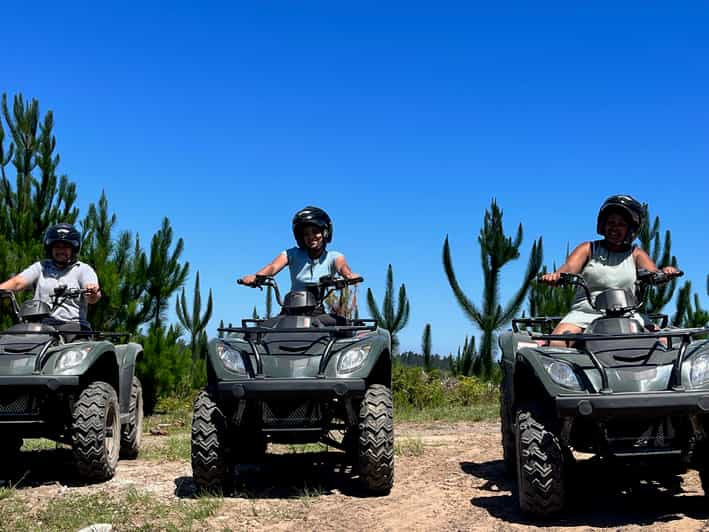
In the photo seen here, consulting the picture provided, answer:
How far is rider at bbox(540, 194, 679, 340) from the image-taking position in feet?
19.5

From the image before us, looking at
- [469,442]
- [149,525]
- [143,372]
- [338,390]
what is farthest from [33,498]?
[143,372]

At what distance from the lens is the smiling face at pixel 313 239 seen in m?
6.89

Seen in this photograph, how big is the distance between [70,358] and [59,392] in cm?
27

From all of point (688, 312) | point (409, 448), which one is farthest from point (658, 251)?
point (409, 448)

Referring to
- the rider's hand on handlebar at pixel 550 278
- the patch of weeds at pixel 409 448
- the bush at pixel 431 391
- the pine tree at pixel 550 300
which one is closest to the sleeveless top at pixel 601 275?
the rider's hand on handlebar at pixel 550 278

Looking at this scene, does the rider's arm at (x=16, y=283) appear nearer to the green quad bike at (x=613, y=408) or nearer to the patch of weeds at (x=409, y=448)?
the patch of weeds at (x=409, y=448)

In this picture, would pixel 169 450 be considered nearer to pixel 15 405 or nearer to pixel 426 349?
pixel 15 405

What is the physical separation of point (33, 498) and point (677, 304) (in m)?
15.5

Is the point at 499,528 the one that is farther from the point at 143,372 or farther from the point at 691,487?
the point at 143,372

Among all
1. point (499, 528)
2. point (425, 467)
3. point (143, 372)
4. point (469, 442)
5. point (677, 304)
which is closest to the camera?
point (499, 528)

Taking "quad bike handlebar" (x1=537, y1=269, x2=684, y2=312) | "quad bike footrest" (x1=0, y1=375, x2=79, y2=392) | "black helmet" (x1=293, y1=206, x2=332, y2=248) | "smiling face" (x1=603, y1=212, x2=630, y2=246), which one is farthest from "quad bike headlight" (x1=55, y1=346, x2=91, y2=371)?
"smiling face" (x1=603, y1=212, x2=630, y2=246)

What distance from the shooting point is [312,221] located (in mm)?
6812

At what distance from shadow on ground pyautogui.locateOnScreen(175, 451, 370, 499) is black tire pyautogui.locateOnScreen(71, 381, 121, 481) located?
60 centimetres

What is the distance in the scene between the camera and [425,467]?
6750 mm
